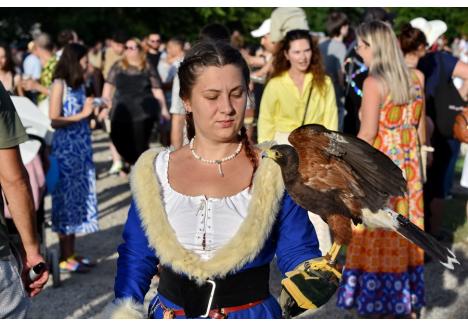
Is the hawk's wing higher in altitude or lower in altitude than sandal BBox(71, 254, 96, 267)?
higher

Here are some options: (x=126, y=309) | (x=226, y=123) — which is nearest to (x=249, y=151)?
(x=226, y=123)

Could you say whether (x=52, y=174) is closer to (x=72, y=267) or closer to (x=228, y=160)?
(x=72, y=267)

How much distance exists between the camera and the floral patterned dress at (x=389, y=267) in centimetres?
519

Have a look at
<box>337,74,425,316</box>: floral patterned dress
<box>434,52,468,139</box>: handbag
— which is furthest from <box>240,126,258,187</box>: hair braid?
<box>434,52,468,139</box>: handbag

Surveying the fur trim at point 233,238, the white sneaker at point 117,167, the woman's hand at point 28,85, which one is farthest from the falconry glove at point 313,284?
the white sneaker at point 117,167

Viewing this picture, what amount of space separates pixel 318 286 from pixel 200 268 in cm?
42

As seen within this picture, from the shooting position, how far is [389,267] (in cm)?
525

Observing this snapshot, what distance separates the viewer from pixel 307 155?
6.88 ft

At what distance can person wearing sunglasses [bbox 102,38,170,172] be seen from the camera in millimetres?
8352

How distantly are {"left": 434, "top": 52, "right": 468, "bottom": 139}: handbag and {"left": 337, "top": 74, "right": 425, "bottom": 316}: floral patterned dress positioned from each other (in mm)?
1915

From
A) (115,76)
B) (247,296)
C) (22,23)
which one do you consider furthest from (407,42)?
(22,23)

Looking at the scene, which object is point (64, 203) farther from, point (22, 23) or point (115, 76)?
point (22, 23)

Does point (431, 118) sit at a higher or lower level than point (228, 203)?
lower

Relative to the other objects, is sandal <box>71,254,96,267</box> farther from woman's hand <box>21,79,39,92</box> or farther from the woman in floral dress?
woman's hand <box>21,79,39,92</box>
